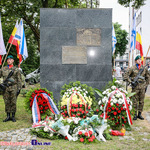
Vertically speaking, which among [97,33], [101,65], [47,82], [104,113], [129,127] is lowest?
[129,127]

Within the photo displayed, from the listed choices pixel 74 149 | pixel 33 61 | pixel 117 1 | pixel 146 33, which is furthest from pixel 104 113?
pixel 146 33

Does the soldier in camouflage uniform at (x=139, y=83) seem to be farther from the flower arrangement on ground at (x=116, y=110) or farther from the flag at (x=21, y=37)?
the flag at (x=21, y=37)

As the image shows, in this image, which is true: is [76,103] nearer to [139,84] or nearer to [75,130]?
[75,130]

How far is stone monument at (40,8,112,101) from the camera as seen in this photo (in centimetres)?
827

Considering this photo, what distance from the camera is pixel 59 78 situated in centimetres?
829

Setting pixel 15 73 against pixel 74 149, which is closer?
pixel 74 149

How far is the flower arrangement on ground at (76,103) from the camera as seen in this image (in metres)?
5.99

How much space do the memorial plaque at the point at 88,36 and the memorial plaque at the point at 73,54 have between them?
0.22m

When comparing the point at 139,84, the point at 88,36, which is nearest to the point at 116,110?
the point at 139,84

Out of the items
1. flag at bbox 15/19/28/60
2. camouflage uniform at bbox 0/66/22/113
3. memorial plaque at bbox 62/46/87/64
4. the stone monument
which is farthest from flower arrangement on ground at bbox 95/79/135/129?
flag at bbox 15/19/28/60

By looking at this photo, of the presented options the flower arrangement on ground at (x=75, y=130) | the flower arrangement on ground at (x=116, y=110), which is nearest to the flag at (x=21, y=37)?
the flower arrangement on ground at (x=116, y=110)

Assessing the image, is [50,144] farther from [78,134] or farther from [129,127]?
[129,127]

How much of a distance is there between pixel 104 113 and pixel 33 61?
19448 mm

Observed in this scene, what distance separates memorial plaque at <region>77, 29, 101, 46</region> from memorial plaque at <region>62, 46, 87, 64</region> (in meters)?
0.22
